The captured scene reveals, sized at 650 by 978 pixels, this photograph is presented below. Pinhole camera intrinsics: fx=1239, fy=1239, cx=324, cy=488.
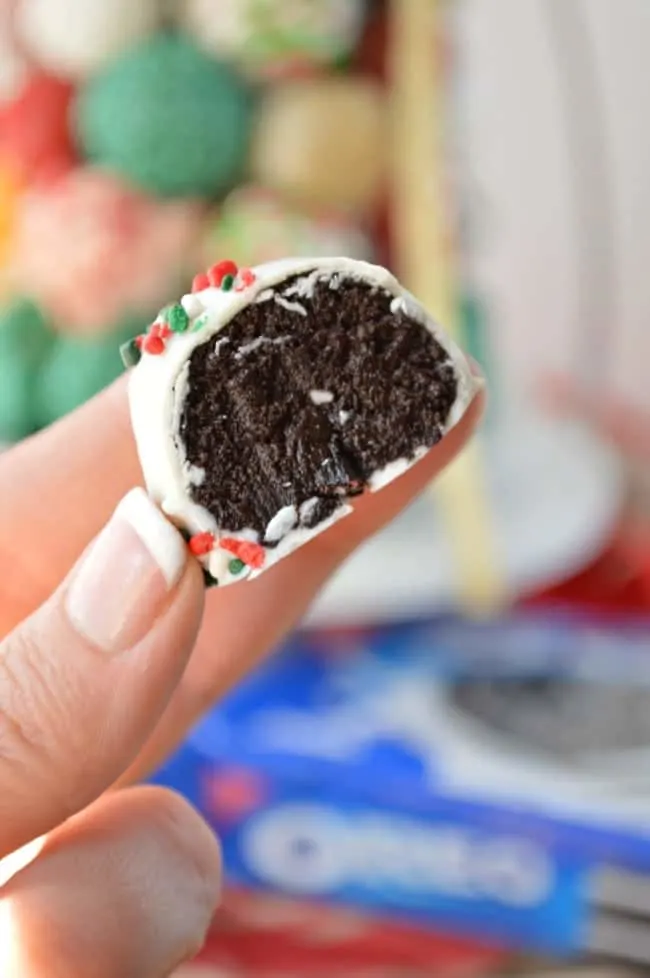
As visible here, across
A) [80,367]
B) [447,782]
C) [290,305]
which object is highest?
[290,305]

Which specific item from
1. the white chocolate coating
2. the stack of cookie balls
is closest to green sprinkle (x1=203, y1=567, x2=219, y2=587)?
the white chocolate coating

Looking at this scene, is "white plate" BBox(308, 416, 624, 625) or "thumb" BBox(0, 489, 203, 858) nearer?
"thumb" BBox(0, 489, 203, 858)

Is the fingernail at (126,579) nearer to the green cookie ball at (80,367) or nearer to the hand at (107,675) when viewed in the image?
the hand at (107,675)

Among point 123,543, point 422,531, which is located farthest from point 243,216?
point 123,543

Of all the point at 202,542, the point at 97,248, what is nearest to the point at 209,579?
the point at 202,542

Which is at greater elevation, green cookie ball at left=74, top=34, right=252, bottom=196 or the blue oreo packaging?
green cookie ball at left=74, top=34, right=252, bottom=196

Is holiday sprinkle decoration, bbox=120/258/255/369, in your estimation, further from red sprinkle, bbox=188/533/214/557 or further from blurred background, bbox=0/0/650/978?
blurred background, bbox=0/0/650/978

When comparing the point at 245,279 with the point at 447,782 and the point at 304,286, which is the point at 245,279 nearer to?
the point at 304,286

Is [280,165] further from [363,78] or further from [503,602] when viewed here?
[503,602]
